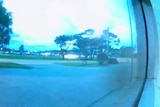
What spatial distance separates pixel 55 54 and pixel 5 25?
281 millimetres

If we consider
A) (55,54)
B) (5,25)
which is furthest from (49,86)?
(5,25)

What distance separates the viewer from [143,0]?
3158mm

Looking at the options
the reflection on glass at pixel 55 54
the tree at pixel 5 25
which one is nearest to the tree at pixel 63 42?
the reflection on glass at pixel 55 54

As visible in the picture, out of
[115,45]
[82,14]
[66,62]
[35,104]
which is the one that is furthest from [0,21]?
[115,45]

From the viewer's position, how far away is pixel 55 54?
0.92 metres

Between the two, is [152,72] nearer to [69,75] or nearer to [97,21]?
[97,21]

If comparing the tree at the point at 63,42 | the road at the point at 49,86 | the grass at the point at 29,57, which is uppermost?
the tree at the point at 63,42

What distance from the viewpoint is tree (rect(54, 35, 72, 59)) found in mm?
899

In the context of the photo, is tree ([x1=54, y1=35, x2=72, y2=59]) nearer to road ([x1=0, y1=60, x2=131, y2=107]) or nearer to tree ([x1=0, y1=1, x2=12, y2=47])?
road ([x1=0, y1=60, x2=131, y2=107])

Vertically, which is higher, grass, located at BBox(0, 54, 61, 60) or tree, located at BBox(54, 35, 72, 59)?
tree, located at BBox(54, 35, 72, 59)

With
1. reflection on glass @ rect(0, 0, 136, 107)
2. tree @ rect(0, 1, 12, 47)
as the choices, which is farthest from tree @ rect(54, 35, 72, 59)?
tree @ rect(0, 1, 12, 47)

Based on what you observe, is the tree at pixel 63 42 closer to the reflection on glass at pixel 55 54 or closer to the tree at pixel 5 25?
the reflection on glass at pixel 55 54

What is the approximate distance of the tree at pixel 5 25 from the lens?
649mm

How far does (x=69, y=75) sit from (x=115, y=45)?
98cm
